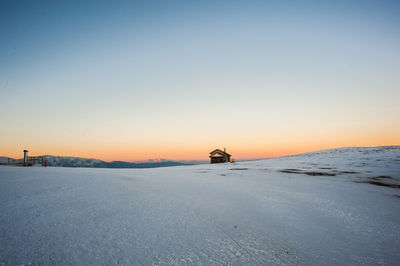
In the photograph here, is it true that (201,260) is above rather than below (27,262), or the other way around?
below

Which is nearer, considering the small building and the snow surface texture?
the snow surface texture

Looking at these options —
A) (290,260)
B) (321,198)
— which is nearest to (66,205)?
(290,260)

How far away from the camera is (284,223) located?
3.22 m

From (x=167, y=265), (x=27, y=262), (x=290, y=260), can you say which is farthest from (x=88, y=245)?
(x=290, y=260)

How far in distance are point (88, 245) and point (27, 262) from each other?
517 millimetres

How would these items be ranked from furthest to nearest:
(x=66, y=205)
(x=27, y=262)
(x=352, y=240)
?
1. (x=66, y=205)
2. (x=352, y=240)
3. (x=27, y=262)

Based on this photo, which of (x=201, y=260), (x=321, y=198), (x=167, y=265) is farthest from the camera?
(x=321, y=198)

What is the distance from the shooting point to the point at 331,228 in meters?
3.14

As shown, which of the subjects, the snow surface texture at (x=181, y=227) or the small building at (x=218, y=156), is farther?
the small building at (x=218, y=156)

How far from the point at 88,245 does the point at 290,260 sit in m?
2.40

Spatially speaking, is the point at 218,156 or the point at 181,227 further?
the point at 218,156

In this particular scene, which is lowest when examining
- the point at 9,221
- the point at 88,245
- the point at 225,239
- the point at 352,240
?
the point at 352,240

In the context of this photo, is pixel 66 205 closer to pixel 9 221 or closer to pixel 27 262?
pixel 9 221

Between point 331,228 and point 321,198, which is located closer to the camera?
point 331,228
